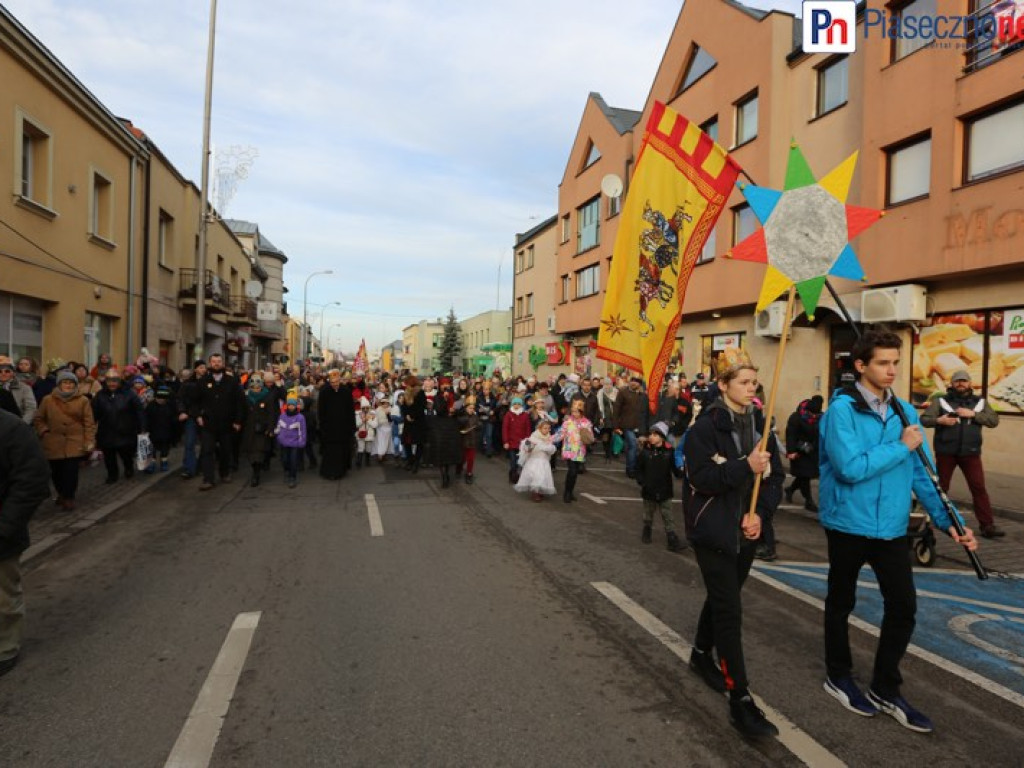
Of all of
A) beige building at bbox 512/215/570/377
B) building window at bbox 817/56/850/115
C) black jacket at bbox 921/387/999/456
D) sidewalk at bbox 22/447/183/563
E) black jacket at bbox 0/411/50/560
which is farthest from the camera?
beige building at bbox 512/215/570/377

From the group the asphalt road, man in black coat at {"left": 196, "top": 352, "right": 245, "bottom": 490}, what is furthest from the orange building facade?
man in black coat at {"left": 196, "top": 352, "right": 245, "bottom": 490}

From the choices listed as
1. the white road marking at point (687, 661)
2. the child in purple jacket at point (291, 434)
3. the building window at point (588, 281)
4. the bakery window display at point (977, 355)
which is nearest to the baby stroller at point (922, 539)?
the white road marking at point (687, 661)

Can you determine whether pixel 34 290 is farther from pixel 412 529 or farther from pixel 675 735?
pixel 675 735

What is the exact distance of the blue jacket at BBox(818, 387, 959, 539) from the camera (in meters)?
3.32

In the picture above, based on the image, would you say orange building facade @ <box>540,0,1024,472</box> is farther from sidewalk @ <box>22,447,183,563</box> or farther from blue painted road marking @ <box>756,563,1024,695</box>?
sidewalk @ <box>22,447,183,563</box>

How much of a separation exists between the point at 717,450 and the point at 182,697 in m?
3.16

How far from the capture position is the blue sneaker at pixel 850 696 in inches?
135

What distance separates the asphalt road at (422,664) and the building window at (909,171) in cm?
1031

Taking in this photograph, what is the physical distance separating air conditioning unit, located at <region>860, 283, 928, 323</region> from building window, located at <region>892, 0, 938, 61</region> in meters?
4.84

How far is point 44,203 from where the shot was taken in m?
13.9

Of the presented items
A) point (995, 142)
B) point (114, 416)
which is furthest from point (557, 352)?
point (114, 416)

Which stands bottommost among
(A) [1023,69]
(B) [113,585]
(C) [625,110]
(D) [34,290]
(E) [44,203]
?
(B) [113,585]

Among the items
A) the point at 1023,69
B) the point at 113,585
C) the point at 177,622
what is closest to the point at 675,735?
→ the point at 177,622

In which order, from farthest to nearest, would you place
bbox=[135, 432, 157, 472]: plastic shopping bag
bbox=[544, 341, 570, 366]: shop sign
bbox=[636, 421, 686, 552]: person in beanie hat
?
bbox=[544, 341, 570, 366]: shop sign
bbox=[135, 432, 157, 472]: plastic shopping bag
bbox=[636, 421, 686, 552]: person in beanie hat
